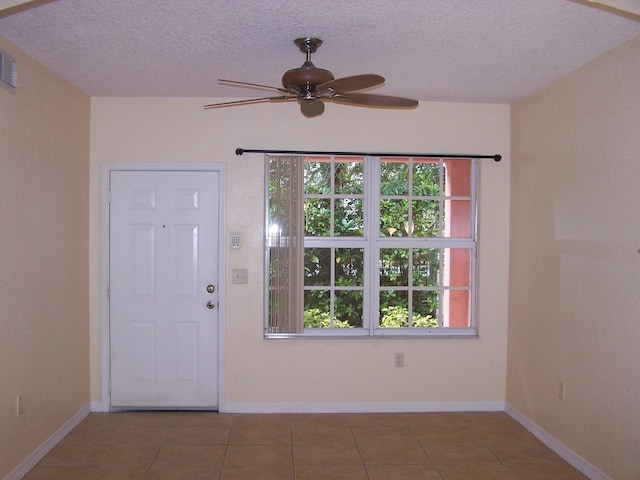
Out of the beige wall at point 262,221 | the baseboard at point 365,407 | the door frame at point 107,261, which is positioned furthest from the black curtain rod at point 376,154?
the baseboard at point 365,407

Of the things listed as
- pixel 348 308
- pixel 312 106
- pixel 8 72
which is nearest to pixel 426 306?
pixel 348 308

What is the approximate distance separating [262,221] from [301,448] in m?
1.72

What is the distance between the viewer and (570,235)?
349cm

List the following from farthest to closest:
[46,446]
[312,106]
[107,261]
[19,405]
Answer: [107,261] < [46,446] < [19,405] < [312,106]

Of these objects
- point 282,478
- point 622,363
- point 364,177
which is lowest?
point 282,478

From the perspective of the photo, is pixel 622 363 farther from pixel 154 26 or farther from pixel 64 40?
pixel 64 40

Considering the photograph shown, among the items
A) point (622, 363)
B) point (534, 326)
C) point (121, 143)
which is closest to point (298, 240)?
point (121, 143)

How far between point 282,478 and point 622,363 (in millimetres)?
2039

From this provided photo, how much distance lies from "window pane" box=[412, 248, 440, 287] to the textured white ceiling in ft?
4.35

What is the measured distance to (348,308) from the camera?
444 centimetres

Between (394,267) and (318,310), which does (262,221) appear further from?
(394,267)

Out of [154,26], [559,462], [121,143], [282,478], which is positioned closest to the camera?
[154,26]

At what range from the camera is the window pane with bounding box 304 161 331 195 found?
439 centimetres

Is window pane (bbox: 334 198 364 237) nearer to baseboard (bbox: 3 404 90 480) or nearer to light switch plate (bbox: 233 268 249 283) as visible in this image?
light switch plate (bbox: 233 268 249 283)
